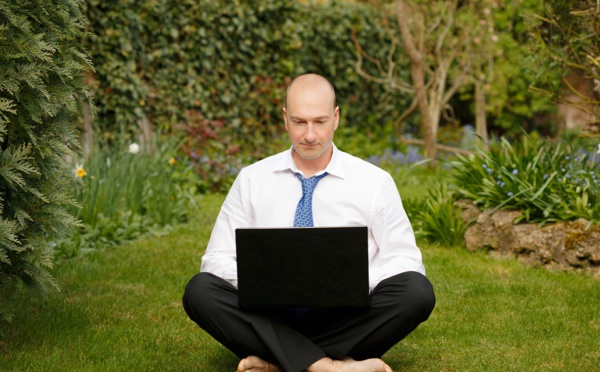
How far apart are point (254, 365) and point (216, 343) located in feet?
2.14

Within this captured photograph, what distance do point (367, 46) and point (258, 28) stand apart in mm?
2410

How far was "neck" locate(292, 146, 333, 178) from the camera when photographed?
337 centimetres

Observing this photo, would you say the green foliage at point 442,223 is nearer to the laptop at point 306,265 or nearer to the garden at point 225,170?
the garden at point 225,170

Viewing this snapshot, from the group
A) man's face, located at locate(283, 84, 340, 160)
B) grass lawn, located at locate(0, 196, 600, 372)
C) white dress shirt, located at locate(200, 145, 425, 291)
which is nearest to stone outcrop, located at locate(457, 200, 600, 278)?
grass lawn, located at locate(0, 196, 600, 372)

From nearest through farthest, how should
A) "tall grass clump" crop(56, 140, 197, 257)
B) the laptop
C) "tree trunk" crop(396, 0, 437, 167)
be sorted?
the laptop → "tall grass clump" crop(56, 140, 197, 257) → "tree trunk" crop(396, 0, 437, 167)

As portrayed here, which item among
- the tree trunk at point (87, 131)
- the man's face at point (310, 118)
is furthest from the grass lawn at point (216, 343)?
the tree trunk at point (87, 131)

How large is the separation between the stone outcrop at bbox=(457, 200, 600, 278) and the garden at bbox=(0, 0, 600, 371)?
14mm

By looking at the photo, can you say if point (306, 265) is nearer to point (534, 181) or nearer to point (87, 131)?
point (534, 181)

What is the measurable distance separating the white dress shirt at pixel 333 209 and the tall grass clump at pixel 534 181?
7.30 ft

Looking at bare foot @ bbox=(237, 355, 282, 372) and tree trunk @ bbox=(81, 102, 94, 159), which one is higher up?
Result: tree trunk @ bbox=(81, 102, 94, 159)

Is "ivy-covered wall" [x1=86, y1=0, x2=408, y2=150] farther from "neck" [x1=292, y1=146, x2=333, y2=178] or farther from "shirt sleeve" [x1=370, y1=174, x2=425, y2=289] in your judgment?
"shirt sleeve" [x1=370, y1=174, x2=425, y2=289]

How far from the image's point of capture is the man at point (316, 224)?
3.17 metres

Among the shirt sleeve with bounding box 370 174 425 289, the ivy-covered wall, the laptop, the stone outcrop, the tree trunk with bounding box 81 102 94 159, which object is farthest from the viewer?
the ivy-covered wall

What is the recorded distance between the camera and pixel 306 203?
3.34 meters
